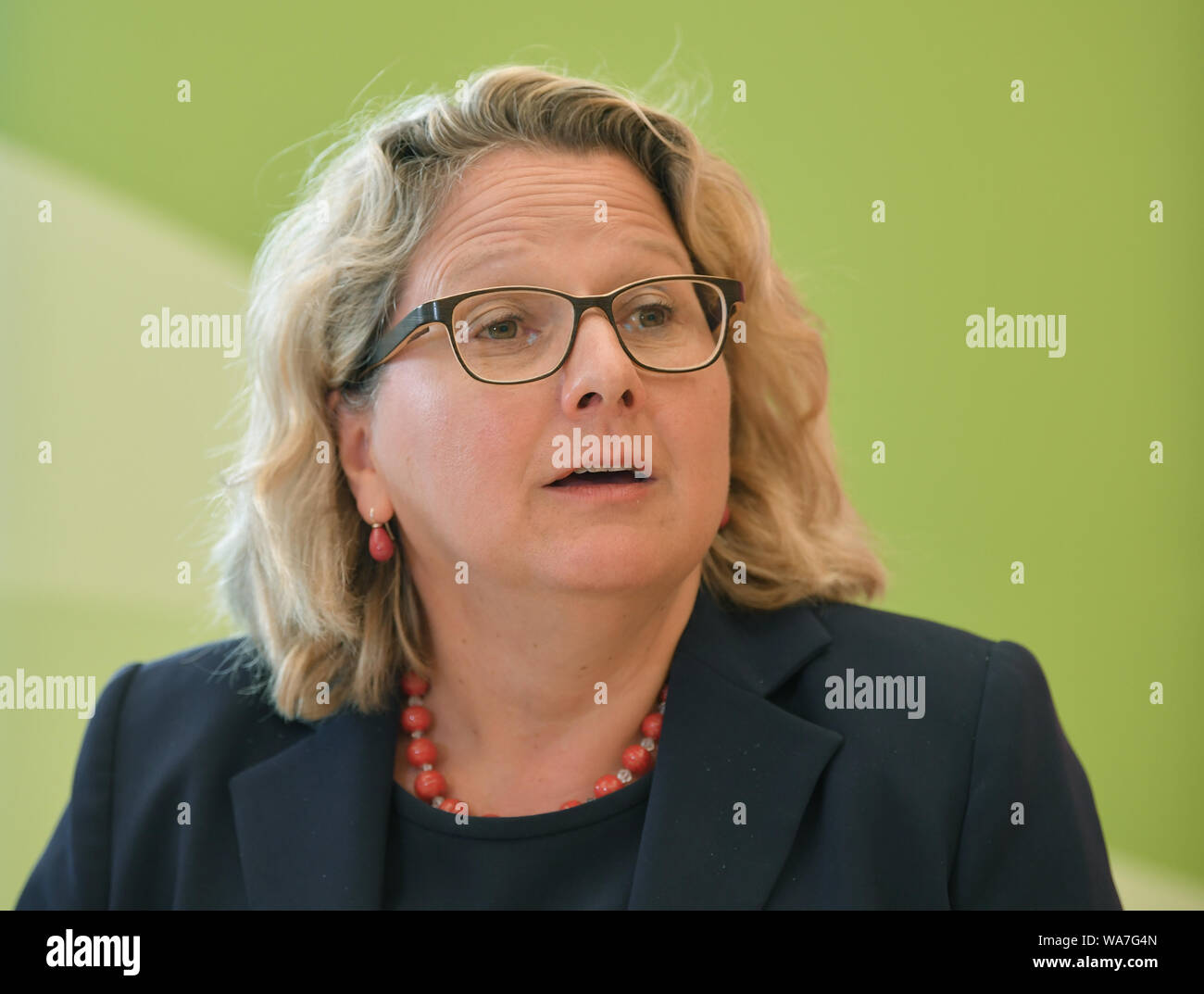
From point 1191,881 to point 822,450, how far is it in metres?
0.87

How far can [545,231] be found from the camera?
4.46ft

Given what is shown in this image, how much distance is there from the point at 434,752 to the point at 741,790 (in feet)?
1.46

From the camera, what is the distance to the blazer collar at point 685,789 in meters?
1.31

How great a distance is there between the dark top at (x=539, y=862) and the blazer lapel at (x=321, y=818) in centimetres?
7

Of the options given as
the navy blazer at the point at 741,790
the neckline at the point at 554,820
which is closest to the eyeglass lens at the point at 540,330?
the navy blazer at the point at 741,790

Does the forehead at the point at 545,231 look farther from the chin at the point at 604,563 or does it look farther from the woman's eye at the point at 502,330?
the chin at the point at 604,563

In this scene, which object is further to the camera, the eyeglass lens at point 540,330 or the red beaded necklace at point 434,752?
the red beaded necklace at point 434,752

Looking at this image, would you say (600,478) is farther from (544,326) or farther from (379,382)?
(379,382)

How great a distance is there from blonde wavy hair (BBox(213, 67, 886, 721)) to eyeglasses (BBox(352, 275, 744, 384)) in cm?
13

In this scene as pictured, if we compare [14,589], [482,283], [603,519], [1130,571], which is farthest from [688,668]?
[14,589]

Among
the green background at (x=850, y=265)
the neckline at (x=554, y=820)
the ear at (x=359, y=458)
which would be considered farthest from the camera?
the green background at (x=850, y=265)

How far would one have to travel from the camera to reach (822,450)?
5.57 ft

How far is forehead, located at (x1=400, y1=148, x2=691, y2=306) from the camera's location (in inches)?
53.2

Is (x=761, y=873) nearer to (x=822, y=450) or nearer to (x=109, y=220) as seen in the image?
(x=822, y=450)
